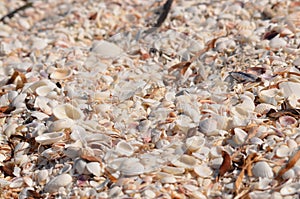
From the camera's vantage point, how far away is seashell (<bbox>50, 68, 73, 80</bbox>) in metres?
2.09

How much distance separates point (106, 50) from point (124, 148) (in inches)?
28.7

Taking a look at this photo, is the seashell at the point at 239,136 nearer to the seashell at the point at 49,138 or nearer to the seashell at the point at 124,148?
the seashell at the point at 124,148

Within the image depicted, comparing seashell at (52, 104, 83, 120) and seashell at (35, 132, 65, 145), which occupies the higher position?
seashell at (52, 104, 83, 120)

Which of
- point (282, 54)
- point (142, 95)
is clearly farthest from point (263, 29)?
point (142, 95)

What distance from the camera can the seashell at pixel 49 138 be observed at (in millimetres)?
1711

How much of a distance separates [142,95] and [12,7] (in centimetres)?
Answer: 163

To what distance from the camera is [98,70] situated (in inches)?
83.5

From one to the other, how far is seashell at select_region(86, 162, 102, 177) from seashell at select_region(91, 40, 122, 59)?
0.72m

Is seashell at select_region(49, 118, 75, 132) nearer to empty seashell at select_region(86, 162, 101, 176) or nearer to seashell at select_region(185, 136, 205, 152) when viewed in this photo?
empty seashell at select_region(86, 162, 101, 176)

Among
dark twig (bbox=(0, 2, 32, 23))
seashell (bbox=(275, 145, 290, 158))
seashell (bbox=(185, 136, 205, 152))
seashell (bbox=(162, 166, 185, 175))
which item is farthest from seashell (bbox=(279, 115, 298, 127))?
dark twig (bbox=(0, 2, 32, 23))

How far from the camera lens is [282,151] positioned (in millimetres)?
1561

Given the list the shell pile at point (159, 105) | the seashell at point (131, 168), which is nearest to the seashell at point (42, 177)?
the shell pile at point (159, 105)

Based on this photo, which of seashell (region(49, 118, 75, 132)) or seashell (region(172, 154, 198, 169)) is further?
seashell (region(49, 118, 75, 132))

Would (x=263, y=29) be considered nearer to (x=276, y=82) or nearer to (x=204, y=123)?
(x=276, y=82)
